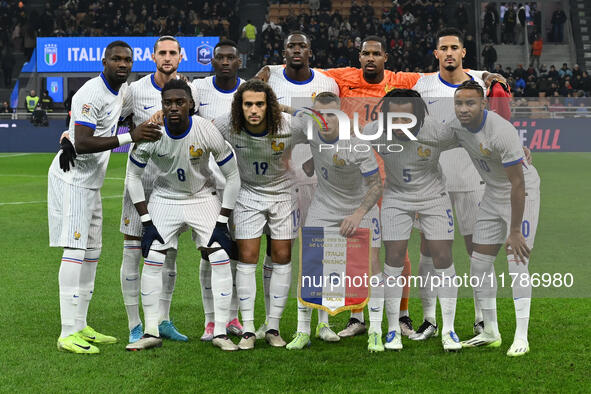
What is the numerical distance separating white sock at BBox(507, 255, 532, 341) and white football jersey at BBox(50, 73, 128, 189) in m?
2.98

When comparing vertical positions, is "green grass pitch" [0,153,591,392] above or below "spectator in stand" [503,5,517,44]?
below

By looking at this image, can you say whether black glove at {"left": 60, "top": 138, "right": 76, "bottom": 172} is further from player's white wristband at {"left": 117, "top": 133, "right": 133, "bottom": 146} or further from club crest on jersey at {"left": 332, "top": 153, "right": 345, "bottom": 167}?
club crest on jersey at {"left": 332, "top": 153, "right": 345, "bottom": 167}

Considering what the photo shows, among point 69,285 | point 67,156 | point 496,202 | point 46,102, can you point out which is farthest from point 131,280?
point 46,102

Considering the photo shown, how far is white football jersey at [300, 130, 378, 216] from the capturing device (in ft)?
19.7

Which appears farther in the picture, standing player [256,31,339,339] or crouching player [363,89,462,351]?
standing player [256,31,339,339]

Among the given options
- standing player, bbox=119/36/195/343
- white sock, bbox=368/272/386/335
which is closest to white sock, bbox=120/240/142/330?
standing player, bbox=119/36/195/343

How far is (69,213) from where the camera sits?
19.6 feet

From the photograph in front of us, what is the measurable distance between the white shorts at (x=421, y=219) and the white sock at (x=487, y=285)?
0.88 feet

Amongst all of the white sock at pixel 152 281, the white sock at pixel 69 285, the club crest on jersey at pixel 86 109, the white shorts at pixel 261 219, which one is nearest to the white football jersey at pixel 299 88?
the white shorts at pixel 261 219

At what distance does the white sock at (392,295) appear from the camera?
605 cm

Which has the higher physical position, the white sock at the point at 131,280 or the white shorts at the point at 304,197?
the white shorts at the point at 304,197

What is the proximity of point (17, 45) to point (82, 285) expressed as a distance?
99.6ft

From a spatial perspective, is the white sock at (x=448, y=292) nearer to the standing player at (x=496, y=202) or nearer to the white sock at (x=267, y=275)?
the standing player at (x=496, y=202)

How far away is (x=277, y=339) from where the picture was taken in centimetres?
612
